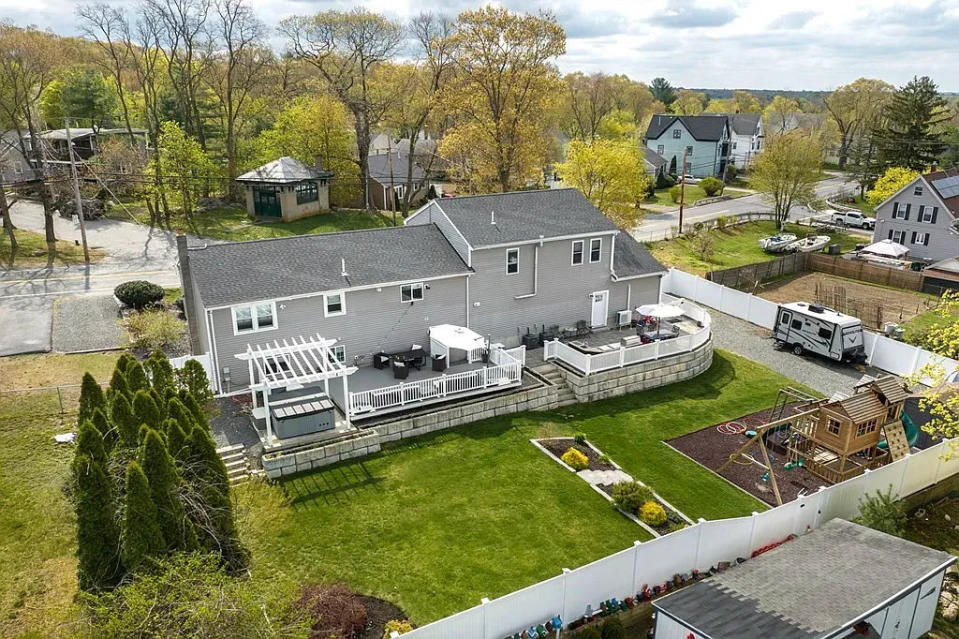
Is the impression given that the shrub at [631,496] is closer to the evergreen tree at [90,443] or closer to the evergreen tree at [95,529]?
the evergreen tree at [95,529]

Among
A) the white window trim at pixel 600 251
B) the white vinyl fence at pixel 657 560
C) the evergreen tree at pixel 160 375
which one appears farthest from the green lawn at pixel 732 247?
the evergreen tree at pixel 160 375

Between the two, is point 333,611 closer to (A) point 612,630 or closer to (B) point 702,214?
(A) point 612,630

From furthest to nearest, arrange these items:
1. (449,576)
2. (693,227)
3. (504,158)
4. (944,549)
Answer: (693,227) < (504,158) < (944,549) < (449,576)

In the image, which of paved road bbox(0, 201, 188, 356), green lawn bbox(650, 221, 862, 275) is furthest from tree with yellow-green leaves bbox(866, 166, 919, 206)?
paved road bbox(0, 201, 188, 356)

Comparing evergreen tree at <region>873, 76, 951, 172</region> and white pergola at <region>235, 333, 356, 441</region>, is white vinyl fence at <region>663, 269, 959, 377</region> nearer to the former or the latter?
white pergola at <region>235, 333, 356, 441</region>

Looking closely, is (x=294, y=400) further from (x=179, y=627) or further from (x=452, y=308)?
(x=179, y=627)

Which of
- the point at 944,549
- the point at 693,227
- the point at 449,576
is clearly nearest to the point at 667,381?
the point at 944,549

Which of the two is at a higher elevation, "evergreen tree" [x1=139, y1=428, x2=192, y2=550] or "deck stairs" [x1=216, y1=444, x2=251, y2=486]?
"evergreen tree" [x1=139, y1=428, x2=192, y2=550]
